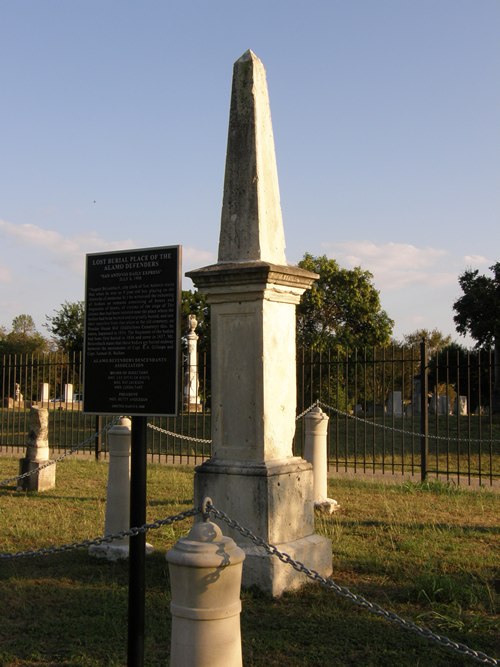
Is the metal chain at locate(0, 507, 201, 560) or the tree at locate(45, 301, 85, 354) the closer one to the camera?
the metal chain at locate(0, 507, 201, 560)

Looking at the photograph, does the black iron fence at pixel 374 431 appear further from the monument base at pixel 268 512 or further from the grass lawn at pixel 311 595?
the monument base at pixel 268 512

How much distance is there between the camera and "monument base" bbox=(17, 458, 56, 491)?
10.7 meters

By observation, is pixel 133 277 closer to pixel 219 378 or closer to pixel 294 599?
pixel 219 378

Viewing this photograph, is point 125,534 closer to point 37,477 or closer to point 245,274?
point 245,274

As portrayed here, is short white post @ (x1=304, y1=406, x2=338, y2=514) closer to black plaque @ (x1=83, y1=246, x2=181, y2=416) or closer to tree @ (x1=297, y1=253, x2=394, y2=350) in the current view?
black plaque @ (x1=83, y1=246, x2=181, y2=416)

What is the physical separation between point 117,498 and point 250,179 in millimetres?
3207

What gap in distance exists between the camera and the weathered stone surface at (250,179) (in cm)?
613

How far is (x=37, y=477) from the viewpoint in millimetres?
10703

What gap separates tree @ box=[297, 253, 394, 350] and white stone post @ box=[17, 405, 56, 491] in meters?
30.5

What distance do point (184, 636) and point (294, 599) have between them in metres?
2.53

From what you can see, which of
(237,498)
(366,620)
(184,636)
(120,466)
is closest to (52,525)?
(120,466)

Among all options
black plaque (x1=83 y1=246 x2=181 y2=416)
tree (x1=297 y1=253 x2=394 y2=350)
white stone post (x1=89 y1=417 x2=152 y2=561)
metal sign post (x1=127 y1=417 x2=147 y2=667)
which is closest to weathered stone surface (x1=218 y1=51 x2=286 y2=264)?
black plaque (x1=83 y1=246 x2=181 y2=416)

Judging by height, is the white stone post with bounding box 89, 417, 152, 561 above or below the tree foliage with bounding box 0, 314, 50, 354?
below

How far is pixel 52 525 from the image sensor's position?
803cm
